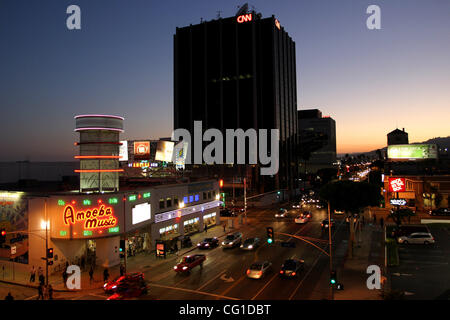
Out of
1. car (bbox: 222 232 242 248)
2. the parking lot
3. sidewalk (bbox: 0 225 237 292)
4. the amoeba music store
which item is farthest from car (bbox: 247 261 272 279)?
the amoeba music store

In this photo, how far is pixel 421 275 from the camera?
1107 inches

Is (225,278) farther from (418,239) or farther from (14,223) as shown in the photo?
(418,239)

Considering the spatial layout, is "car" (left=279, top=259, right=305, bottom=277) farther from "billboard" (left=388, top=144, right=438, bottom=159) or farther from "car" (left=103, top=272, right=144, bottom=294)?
"billboard" (left=388, top=144, right=438, bottom=159)

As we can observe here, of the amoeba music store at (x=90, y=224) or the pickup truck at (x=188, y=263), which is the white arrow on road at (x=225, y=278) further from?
the amoeba music store at (x=90, y=224)

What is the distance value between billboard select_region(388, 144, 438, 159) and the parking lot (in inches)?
2162

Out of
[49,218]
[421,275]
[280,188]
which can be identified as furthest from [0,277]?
[280,188]

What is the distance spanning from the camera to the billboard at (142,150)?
49625 mm

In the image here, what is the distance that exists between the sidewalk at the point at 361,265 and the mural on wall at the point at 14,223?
99.4ft

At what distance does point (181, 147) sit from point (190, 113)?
61.6 m

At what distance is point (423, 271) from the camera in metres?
29.2

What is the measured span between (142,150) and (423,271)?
39.4 metres

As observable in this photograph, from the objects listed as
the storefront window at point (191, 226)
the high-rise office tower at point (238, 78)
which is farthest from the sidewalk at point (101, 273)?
the high-rise office tower at point (238, 78)

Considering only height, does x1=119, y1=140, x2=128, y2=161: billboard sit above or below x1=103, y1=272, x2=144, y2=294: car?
above

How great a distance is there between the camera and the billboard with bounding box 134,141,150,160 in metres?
49.6
